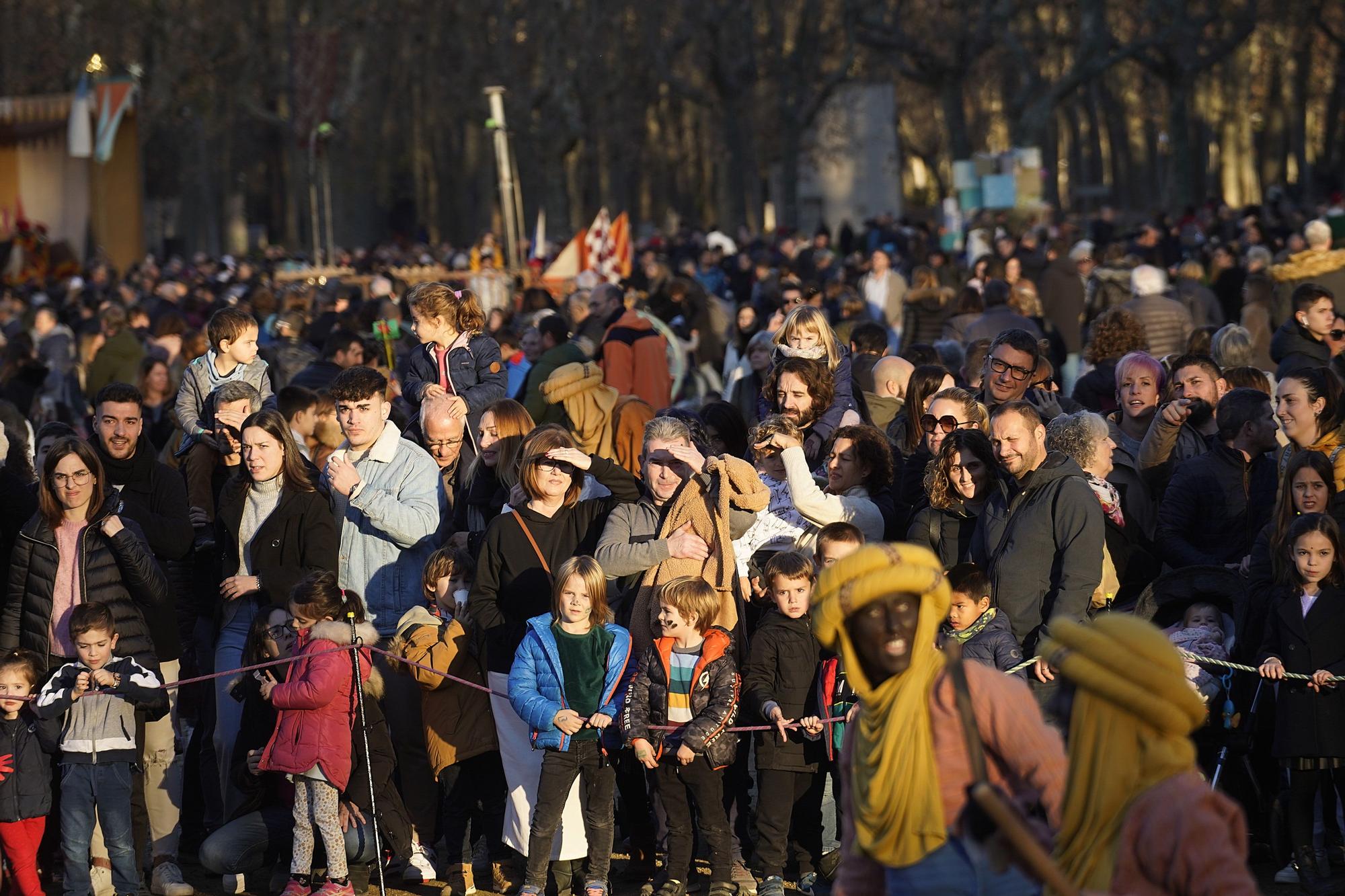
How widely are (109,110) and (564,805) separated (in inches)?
1291

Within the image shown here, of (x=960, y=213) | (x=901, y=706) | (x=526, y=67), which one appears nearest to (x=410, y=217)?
(x=526, y=67)

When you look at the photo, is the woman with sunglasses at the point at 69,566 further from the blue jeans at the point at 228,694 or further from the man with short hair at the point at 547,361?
the man with short hair at the point at 547,361

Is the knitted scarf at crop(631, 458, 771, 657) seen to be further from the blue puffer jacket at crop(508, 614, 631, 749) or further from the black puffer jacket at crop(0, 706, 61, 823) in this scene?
the black puffer jacket at crop(0, 706, 61, 823)

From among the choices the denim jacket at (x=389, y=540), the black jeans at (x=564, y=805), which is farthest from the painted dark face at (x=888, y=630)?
the denim jacket at (x=389, y=540)

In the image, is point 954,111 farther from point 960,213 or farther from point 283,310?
point 283,310

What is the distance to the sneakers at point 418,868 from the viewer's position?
300 inches

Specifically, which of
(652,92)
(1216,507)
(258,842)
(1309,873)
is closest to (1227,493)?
(1216,507)

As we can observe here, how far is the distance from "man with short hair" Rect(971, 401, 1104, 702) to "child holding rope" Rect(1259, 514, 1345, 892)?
68cm

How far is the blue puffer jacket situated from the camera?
7.07 metres

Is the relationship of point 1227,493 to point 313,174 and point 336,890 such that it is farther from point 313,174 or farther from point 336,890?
point 313,174

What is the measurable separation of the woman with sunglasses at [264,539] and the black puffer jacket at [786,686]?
1936 millimetres

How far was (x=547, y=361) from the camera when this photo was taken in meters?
11.7

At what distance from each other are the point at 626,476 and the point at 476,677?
3.33ft

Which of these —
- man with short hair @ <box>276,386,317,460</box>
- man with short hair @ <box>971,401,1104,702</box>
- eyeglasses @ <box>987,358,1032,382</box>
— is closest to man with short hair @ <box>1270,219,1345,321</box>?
eyeglasses @ <box>987,358,1032,382</box>
